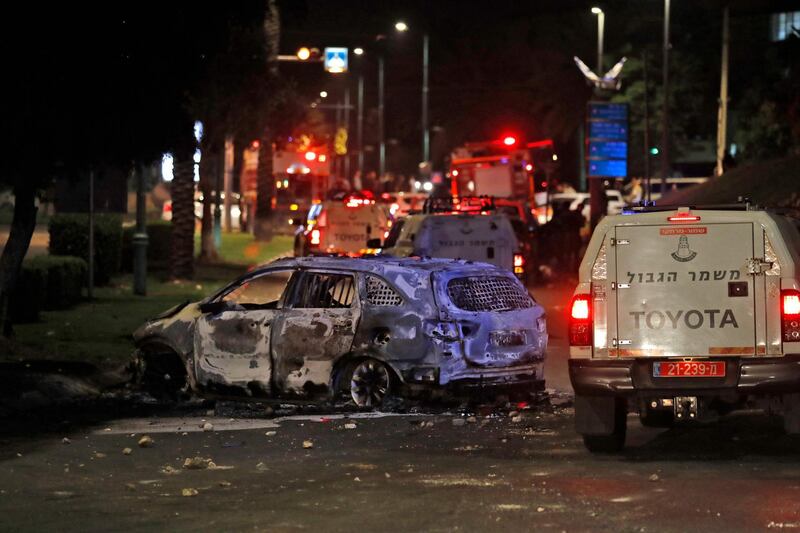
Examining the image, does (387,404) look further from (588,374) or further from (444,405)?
(588,374)

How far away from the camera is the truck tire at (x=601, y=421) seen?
11.2 metres

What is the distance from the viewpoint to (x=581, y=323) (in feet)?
36.5

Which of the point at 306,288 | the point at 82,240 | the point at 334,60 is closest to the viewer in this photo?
the point at 306,288

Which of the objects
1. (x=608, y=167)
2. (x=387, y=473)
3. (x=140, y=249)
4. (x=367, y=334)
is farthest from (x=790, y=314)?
(x=608, y=167)

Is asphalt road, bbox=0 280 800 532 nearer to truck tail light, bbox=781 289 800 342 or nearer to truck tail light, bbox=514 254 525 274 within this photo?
truck tail light, bbox=781 289 800 342

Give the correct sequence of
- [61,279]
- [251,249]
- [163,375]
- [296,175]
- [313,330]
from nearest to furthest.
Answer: [313,330], [163,375], [61,279], [251,249], [296,175]

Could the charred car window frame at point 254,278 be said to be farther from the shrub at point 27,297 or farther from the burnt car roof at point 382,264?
the shrub at point 27,297

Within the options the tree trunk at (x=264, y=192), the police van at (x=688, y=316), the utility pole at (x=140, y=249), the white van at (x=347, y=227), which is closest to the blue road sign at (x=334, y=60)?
the white van at (x=347, y=227)

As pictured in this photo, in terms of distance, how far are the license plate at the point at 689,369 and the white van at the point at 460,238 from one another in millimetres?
13663

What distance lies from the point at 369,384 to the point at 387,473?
11.9 ft

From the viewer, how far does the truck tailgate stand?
1084 cm

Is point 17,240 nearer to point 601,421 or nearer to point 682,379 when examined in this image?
point 601,421

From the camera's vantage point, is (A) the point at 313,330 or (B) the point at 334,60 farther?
(B) the point at 334,60

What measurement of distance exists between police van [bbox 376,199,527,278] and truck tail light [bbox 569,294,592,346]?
43.7 ft
